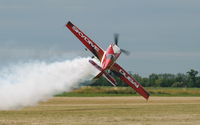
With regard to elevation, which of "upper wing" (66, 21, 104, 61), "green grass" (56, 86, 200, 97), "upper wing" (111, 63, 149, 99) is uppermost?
"upper wing" (66, 21, 104, 61)

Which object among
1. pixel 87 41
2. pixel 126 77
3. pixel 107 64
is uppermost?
pixel 87 41

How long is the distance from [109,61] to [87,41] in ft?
26.6

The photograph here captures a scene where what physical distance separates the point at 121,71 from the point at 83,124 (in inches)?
1075

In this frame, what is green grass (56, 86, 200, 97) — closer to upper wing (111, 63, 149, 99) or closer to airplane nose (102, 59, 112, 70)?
upper wing (111, 63, 149, 99)

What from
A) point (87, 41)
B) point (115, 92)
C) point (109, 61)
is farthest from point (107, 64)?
point (115, 92)

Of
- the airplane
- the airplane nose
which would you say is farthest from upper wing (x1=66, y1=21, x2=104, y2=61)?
the airplane nose

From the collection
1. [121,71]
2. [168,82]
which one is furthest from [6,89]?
[168,82]

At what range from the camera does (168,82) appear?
188 m

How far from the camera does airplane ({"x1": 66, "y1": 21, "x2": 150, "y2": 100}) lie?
70.6 metres

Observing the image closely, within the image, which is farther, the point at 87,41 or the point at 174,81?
the point at 174,81

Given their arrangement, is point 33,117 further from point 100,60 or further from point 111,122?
point 100,60

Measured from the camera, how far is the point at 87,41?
77.8 m

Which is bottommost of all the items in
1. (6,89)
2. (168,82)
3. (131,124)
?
(131,124)

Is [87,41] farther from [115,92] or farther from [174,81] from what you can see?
[174,81]
